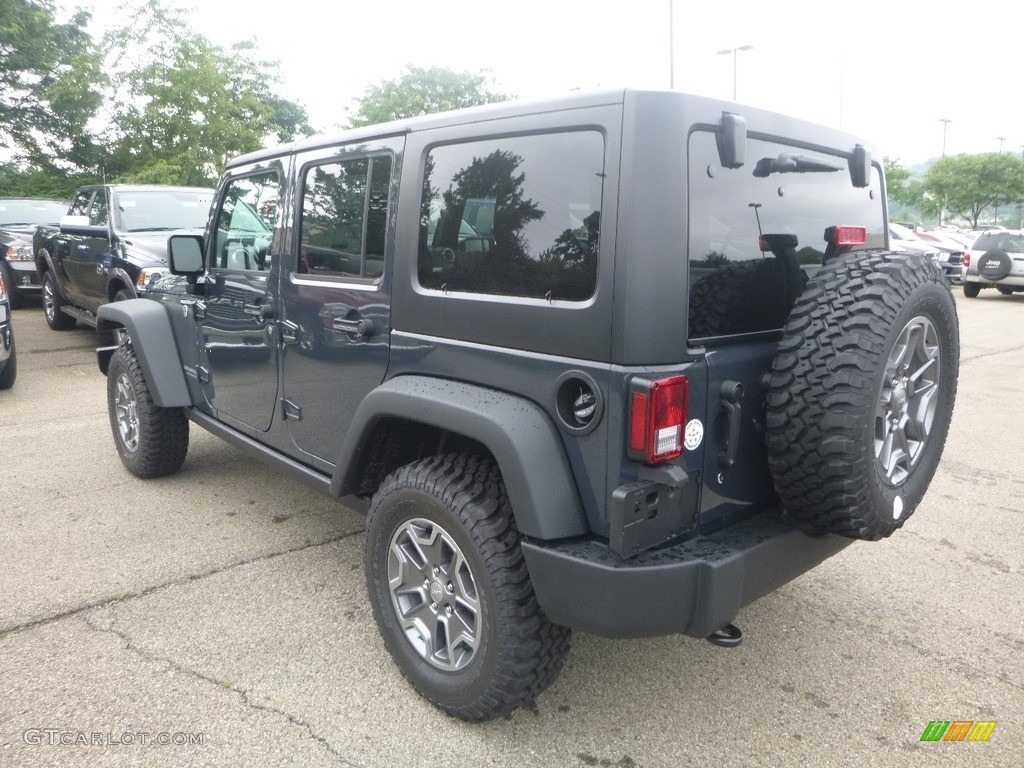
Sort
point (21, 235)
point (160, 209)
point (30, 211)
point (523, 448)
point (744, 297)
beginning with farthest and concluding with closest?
point (30, 211) < point (21, 235) < point (160, 209) < point (744, 297) < point (523, 448)

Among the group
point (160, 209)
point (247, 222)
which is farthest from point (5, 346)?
point (247, 222)

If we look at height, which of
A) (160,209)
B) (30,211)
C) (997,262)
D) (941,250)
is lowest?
(160,209)

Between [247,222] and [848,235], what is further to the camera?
[247,222]

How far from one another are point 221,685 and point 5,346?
5318mm

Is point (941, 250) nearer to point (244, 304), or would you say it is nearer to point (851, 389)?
point (244, 304)

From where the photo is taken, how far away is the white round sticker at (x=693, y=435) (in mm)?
2207

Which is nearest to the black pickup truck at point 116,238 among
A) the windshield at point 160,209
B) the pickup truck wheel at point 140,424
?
the windshield at point 160,209

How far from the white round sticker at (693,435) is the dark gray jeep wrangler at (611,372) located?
0.01 metres

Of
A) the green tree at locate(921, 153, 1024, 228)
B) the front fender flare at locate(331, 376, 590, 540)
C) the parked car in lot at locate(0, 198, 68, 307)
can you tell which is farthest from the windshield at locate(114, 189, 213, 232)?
the green tree at locate(921, 153, 1024, 228)

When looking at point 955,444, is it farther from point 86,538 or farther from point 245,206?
point 86,538

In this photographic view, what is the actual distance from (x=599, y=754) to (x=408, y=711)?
2.03 ft

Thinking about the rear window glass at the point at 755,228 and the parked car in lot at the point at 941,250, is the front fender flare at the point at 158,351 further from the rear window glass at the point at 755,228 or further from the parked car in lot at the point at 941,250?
the parked car in lot at the point at 941,250

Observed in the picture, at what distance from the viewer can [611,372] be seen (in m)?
2.12

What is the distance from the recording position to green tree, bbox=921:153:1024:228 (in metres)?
48.8
